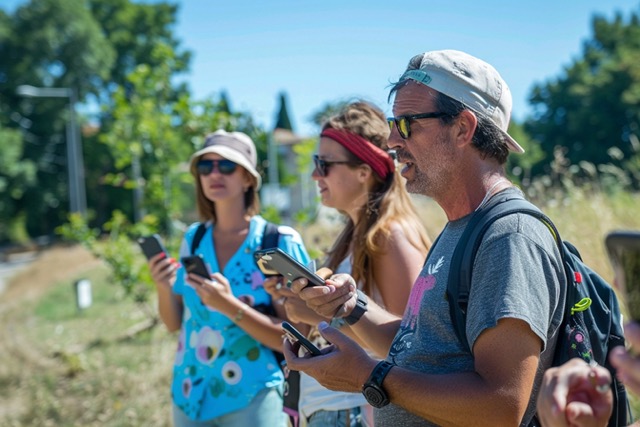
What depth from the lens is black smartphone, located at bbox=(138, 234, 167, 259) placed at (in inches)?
129

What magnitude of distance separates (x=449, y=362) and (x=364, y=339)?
630mm

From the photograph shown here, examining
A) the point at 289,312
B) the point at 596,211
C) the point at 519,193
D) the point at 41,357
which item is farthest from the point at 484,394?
the point at 41,357

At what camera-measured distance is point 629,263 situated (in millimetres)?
1066

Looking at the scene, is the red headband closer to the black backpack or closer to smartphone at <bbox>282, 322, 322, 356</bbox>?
smartphone at <bbox>282, 322, 322, 356</bbox>

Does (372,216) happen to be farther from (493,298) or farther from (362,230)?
(493,298)

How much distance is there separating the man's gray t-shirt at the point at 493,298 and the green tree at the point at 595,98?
2714cm

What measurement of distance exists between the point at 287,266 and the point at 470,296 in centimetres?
78

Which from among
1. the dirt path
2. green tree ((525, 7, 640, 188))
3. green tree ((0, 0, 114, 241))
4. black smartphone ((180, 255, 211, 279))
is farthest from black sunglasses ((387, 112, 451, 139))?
green tree ((0, 0, 114, 241))

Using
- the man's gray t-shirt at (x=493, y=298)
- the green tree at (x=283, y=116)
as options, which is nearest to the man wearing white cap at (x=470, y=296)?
the man's gray t-shirt at (x=493, y=298)

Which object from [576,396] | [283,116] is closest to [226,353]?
[576,396]

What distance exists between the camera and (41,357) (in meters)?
7.71

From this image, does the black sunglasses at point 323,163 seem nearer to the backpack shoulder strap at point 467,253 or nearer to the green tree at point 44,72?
the backpack shoulder strap at point 467,253

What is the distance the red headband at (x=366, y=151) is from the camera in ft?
9.41

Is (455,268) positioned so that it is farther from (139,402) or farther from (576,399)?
(139,402)
